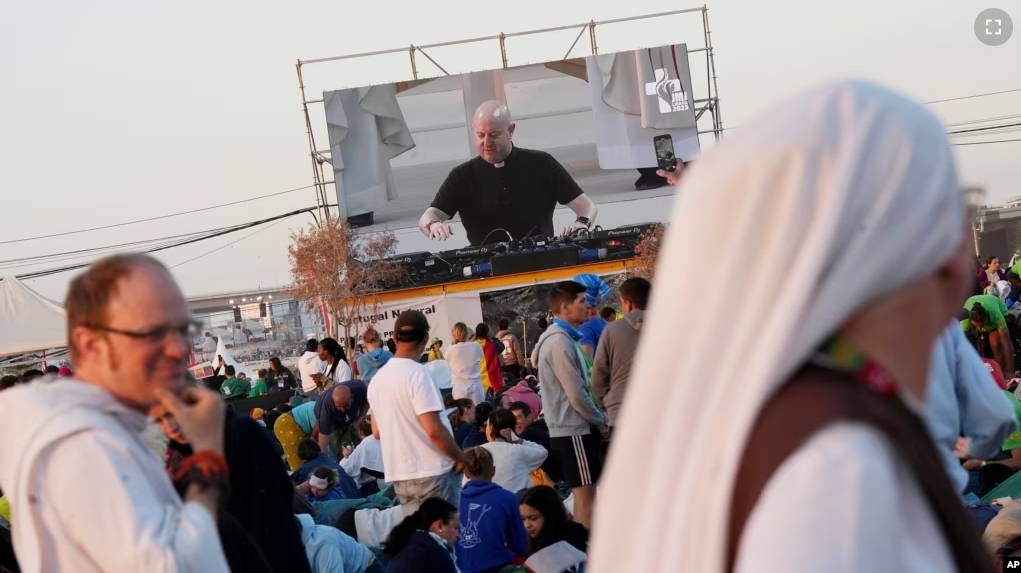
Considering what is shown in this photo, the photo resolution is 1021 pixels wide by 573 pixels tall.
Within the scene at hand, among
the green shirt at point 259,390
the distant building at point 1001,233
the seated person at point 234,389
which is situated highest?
the seated person at point 234,389

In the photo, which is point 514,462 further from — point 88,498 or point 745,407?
point 745,407

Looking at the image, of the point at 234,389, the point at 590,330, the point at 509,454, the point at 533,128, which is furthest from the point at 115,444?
the point at 533,128

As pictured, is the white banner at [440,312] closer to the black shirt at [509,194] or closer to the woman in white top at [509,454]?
the black shirt at [509,194]

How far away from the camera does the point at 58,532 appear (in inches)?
79.6

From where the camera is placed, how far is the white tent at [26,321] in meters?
14.6

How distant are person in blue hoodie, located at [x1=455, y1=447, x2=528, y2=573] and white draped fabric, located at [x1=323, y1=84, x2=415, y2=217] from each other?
23839mm

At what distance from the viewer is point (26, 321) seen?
49.0 ft

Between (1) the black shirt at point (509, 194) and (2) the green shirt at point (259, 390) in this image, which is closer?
(2) the green shirt at point (259, 390)

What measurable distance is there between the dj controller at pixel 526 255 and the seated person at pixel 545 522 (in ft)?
72.1

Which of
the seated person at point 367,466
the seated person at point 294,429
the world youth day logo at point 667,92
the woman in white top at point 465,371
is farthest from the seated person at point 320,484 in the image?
the world youth day logo at point 667,92

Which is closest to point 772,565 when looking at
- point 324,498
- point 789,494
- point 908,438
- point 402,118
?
point 789,494

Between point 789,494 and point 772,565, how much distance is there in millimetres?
71

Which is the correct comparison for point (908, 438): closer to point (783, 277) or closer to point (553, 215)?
point (783, 277)

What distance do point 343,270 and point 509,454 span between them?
21.4m
